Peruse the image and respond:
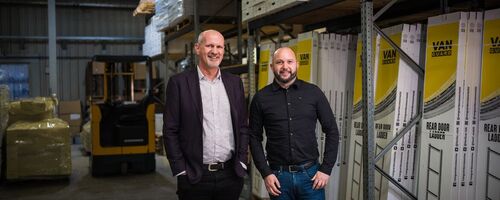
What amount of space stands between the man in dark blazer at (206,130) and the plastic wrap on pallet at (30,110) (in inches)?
259

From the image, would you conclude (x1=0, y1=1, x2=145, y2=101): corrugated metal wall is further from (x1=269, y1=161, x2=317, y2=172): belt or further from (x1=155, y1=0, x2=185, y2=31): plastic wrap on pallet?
(x1=269, y1=161, x2=317, y2=172): belt

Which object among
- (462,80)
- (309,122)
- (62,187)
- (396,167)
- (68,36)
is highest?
(68,36)

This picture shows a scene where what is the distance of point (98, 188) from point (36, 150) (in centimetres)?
133

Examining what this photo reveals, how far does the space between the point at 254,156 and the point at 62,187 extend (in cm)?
620

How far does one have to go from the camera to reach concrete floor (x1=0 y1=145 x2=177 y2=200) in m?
7.60

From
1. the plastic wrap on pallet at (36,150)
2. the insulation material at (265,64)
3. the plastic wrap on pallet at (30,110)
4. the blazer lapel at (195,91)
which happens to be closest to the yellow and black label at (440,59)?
the blazer lapel at (195,91)

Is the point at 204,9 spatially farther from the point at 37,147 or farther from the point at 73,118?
the point at 73,118

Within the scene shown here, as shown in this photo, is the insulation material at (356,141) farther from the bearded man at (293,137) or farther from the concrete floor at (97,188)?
the concrete floor at (97,188)

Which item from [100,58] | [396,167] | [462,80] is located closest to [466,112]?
[462,80]

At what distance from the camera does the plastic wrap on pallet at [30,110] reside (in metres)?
8.66

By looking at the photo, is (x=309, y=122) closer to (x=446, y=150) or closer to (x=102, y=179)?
(x=446, y=150)

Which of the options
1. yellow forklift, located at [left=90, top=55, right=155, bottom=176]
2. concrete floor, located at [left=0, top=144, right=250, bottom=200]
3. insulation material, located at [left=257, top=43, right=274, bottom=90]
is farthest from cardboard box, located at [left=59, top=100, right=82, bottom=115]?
insulation material, located at [left=257, top=43, right=274, bottom=90]

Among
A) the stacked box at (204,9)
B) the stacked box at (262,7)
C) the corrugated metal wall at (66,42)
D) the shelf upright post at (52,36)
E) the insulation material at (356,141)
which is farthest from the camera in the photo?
the corrugated metal wall at (66,42)

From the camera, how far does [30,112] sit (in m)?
8.67
